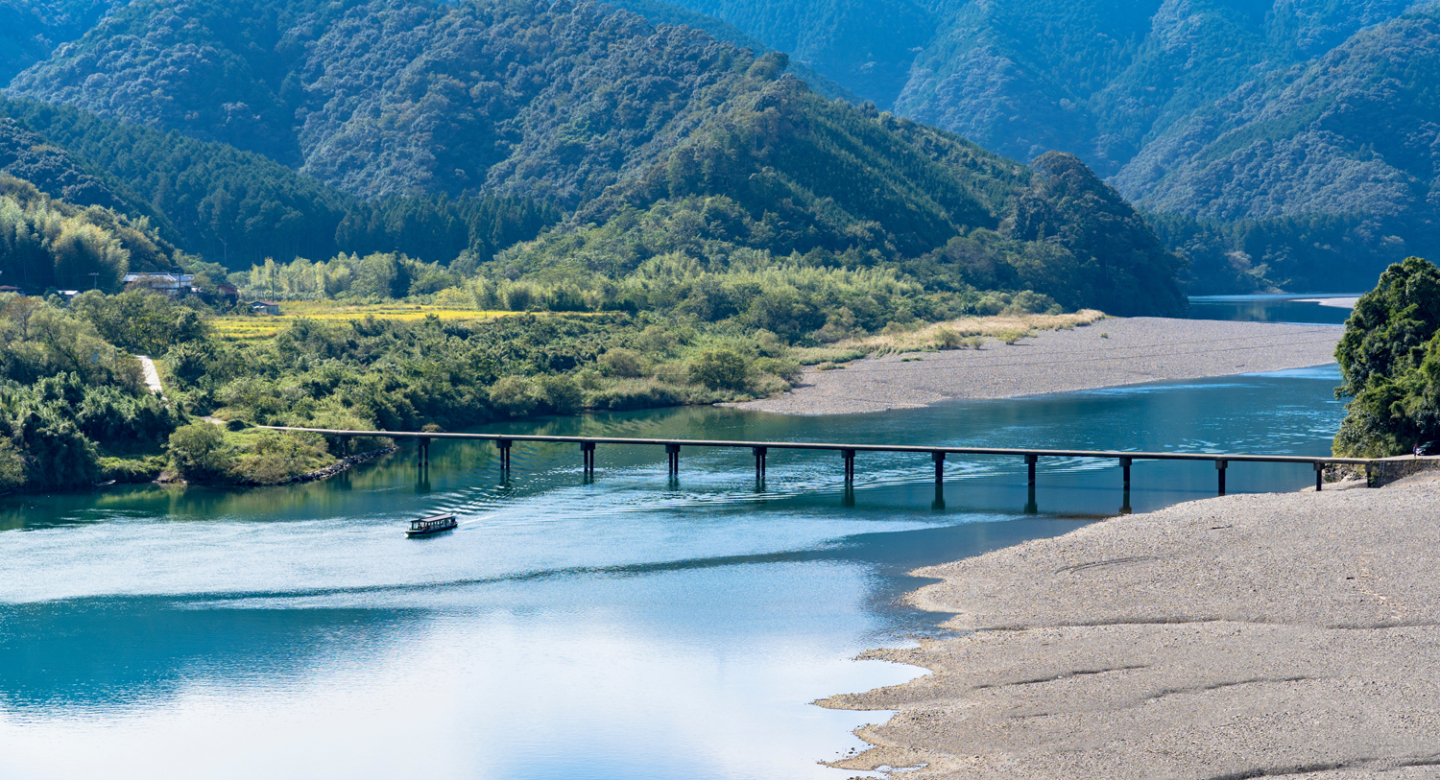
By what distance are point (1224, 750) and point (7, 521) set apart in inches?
1851

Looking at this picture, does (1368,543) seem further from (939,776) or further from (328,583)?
(328,583)

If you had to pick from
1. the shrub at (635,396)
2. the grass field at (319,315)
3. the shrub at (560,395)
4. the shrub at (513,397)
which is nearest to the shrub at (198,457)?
the shrub at (513,397)

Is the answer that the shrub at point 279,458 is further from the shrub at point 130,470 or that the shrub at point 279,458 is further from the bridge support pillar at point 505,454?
the bridge support pillar at point 505,454

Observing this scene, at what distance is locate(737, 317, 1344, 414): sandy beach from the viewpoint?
9244cm

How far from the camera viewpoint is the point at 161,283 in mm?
118812

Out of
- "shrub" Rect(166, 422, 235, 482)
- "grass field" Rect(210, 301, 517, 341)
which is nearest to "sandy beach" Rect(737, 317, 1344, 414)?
"grass field" Rect(210, 301, 517, 341)

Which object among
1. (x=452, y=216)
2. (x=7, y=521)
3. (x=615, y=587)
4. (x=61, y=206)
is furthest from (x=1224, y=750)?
(x=452, y=216)

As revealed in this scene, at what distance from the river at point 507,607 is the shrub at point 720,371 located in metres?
25.8

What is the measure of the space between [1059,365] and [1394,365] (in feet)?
176

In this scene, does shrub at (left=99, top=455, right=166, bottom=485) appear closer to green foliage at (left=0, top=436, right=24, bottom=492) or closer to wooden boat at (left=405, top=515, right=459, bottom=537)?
green foliage at (left=0, top=436, right=24, bottom=492)

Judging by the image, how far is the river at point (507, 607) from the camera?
28859 mm

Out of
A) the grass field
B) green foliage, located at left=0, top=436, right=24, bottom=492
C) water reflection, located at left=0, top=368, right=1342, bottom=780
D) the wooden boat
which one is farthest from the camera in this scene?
the grass field

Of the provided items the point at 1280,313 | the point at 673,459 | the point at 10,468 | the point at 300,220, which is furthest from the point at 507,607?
the point at 1280,313

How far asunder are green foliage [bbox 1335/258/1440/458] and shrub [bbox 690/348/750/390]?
143 ft
